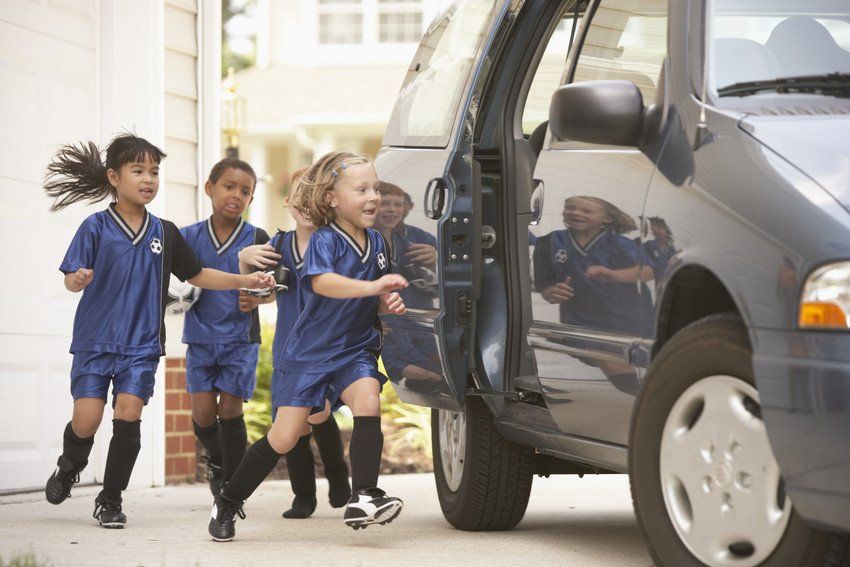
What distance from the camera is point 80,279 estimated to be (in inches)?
240

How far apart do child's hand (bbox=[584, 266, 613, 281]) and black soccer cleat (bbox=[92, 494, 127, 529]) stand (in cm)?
262

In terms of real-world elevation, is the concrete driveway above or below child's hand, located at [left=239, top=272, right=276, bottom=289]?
below

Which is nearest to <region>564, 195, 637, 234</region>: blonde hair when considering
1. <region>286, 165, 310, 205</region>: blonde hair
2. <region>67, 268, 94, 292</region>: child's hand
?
<region>286, 165, 310, 205</region>: blonde hair

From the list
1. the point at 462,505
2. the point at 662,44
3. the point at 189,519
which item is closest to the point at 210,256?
the point at 189,519

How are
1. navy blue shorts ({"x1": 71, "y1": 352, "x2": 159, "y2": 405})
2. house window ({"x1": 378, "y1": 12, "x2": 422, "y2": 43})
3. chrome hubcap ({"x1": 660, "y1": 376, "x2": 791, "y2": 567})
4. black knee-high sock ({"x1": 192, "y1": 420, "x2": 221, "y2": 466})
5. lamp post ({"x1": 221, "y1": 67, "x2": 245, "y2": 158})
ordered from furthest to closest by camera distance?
house window ({"x1": 378, "y1": 12, "x2": 422, "y2": 43}) → lamp post ({"x1": 221, "y1": 67, "x2": 245, "y2": 158}) → black knee-high sock ({"x1": 192, "y1": 420, "x2": 221, "y2": 466}) → navy blue shorts ({"x1": 71, "y1": 352, "x2": 159, "y2": 405}) → chrome hubcap ({"x1": 660, "y1": 376, "x2": 791, "y2": 567})

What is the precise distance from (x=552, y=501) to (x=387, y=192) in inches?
90.3

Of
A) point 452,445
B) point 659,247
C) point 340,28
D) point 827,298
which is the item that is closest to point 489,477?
point 452,445

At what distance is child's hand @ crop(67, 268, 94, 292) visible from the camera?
609 cm

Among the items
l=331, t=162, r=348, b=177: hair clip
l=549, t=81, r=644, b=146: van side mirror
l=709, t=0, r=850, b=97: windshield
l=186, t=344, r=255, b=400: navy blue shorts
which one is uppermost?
l=709, t=0, r=850, b=97: windshield

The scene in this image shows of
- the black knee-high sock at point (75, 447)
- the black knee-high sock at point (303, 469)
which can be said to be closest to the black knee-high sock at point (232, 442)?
the black knee-high sock at point (303, 469)

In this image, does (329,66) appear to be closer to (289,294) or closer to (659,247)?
(289,294)

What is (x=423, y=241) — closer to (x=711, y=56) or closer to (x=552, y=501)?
(x=711, y=56)

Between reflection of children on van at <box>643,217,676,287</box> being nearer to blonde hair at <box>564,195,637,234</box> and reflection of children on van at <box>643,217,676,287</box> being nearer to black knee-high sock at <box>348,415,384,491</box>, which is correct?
blonde hair at <box>564,195,637,234</box>

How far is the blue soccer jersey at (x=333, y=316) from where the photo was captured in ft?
18.4
